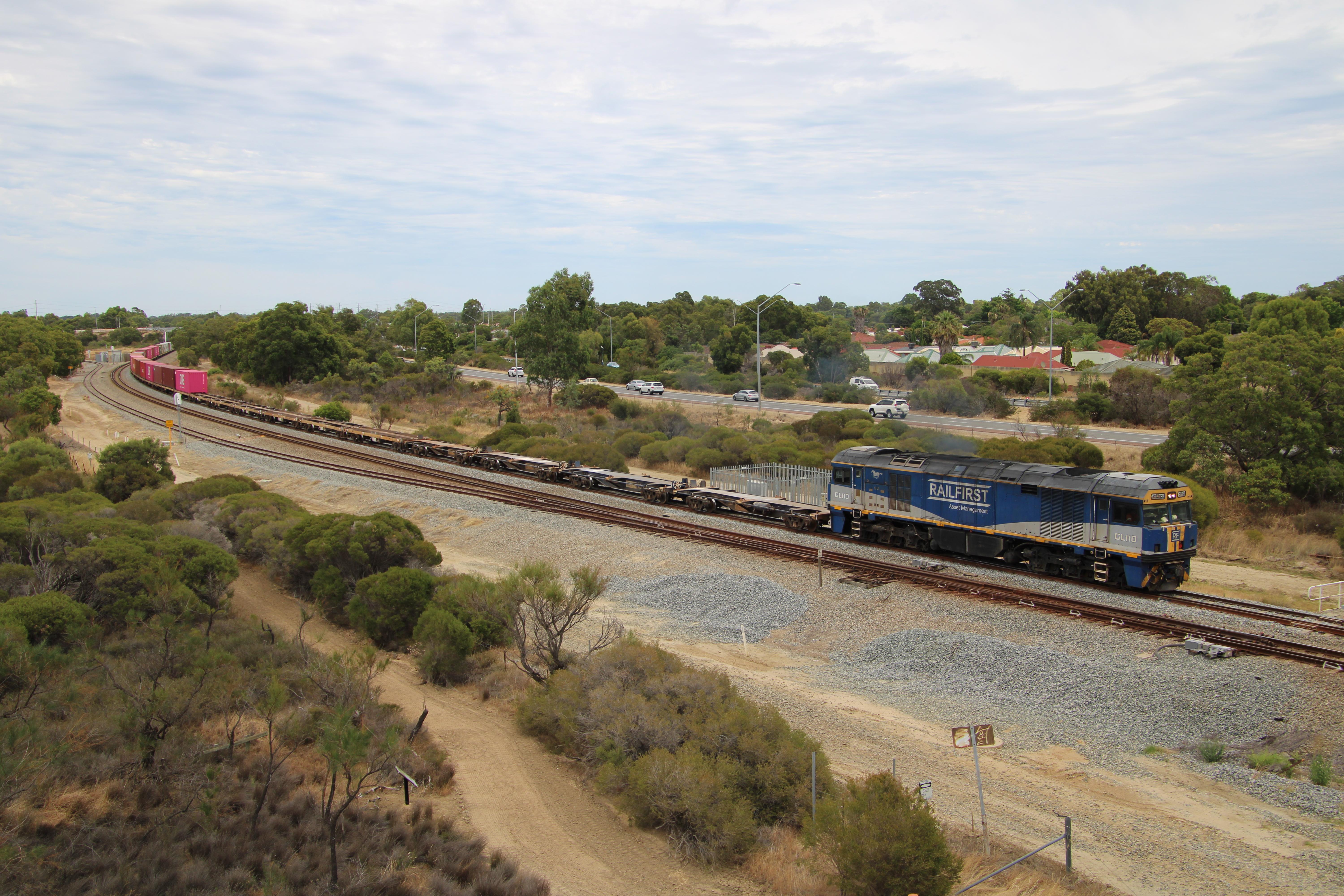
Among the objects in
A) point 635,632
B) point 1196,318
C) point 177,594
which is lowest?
point 635,632

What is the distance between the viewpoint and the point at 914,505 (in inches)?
989

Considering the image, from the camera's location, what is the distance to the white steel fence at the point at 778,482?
30.5 m

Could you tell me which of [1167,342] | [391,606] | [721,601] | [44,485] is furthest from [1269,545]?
[1167,342]

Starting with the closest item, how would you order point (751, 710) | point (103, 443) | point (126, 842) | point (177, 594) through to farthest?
1. point (126, 842)
2. point (751, 710)
3. point (177, 594)
4. point (103, 443)

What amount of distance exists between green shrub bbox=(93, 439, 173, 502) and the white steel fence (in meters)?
20.3

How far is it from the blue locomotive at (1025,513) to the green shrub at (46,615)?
64.5 feet

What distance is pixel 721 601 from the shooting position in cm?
2180

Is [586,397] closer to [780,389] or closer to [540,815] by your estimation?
[780,389]

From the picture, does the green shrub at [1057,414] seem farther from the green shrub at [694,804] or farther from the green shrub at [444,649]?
the green shrub at [694,804]

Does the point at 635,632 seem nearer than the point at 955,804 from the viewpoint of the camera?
No

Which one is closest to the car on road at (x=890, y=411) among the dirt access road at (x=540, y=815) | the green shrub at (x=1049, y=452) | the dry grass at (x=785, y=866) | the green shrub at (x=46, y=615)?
the green shrub at (x=1049, y=452)

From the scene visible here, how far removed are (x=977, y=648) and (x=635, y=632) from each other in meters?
7.29

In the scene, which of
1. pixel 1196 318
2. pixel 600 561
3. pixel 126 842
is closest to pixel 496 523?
pixel 600 561

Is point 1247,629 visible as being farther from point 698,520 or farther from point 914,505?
point 698,520
